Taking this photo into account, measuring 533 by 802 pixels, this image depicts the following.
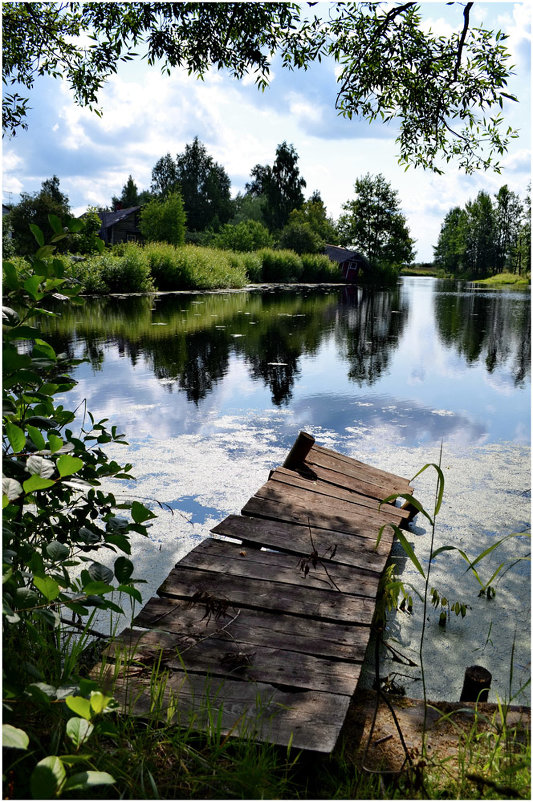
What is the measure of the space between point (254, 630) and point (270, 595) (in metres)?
0.24

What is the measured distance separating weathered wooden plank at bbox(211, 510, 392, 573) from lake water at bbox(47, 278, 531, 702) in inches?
12.3

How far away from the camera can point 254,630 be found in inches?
79.7

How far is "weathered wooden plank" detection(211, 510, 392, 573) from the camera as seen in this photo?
265 centimetres

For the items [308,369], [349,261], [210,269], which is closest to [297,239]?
[349,261]

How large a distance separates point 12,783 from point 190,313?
12.9 m

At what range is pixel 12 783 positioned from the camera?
1.17 meters

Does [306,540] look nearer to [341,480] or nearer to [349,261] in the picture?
[341,480]

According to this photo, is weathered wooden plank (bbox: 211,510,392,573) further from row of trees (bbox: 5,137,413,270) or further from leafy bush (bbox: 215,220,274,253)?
row of trees (bbox: 5,137,413,270)

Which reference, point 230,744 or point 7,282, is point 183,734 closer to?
point 230,744

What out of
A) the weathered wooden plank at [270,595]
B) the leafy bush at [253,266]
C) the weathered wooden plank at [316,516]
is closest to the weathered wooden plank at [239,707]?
the weathered wooden plank at [270,595]

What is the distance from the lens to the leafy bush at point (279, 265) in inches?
1162

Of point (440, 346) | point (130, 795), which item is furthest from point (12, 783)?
point (440, 346)

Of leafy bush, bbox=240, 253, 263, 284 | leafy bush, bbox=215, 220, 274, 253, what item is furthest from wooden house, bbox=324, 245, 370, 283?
leafy bush, bbox=240, 253, 263, 284

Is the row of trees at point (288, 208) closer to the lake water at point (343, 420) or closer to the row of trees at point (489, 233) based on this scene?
the row of trees at point (489, 233)
